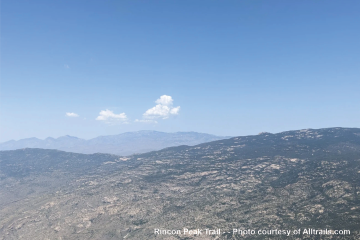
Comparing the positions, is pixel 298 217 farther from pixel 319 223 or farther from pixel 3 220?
pixel 3 220

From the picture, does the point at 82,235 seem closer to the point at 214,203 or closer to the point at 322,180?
the point at 214,203

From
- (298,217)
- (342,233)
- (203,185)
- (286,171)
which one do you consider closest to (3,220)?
(203,185)

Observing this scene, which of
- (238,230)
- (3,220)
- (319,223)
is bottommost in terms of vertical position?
(3,220)

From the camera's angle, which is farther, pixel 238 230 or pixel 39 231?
pixel 39 231

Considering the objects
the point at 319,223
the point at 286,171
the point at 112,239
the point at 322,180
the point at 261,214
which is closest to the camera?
the point at 319,223

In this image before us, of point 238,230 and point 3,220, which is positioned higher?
point 238,230

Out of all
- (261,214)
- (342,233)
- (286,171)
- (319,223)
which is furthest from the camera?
(286,171)

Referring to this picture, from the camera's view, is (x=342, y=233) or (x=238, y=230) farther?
(x=238, y=230)

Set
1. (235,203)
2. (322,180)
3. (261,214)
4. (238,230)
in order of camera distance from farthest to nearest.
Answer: (322,180) → (235,203) → (261,214) → (238,230)

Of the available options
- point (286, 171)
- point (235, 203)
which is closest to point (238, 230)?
point (235, 203)
